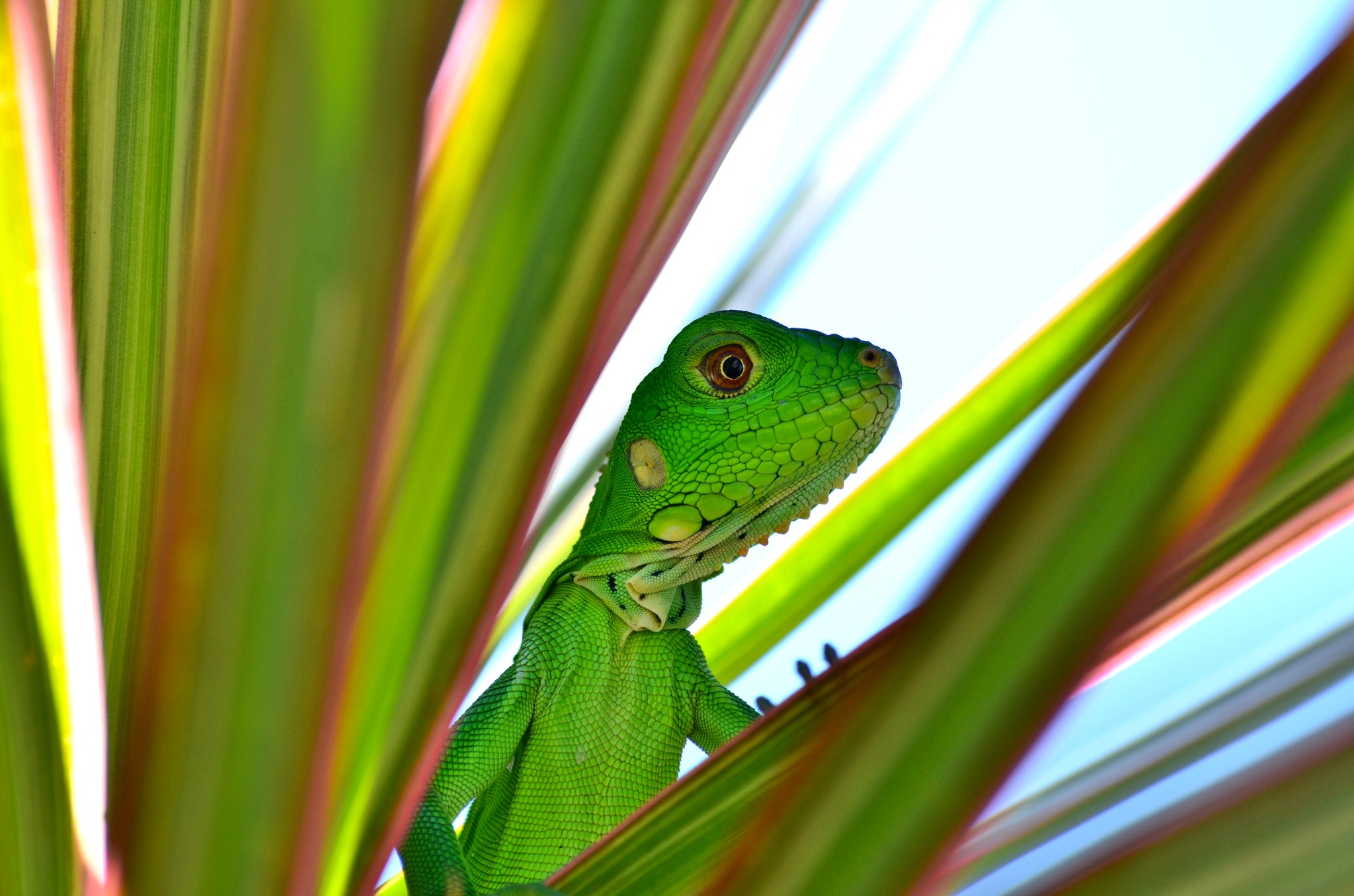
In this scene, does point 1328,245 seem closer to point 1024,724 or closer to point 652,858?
point 1024,724

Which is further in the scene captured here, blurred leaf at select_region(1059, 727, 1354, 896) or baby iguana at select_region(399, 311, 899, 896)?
baby iguana at select_region(399, 311, 899, 896)

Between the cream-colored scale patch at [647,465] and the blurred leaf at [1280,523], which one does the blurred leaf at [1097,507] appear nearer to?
the blurred leaf at [1280,523]

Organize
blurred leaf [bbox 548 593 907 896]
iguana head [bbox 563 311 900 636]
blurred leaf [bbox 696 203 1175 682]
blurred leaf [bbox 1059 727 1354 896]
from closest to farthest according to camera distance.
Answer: blurred leaf [bbox 1059 727 1354 896] < blurred leaf [bbox 548 593 907 896] < blurred leaf [bbox 696 203 1175 682] < iguana head [bbox 563 311 900 636]

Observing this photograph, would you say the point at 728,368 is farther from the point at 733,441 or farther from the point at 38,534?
the point at 38,534

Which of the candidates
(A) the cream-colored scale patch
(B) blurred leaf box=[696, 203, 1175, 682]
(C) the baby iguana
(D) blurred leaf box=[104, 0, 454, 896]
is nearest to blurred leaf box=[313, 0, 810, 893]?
(D) blurred leaf box=[104, 0, 454, 896]

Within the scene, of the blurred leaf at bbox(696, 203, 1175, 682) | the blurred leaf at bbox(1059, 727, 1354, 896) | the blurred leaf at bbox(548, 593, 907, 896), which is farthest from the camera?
the blurred leaf at bbox(696, 203, 1175, 682)

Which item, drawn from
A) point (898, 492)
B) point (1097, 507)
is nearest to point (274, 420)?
point (1097, 507)

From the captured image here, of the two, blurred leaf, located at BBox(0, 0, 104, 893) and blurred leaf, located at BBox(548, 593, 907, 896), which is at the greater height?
blurred leaf, located at BBox(0, 0, 104, 893)

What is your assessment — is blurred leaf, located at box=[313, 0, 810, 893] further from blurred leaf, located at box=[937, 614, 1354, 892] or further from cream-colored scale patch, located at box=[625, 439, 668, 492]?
cream-colored scale patch, located at box=[625, 439, 668, 492]
